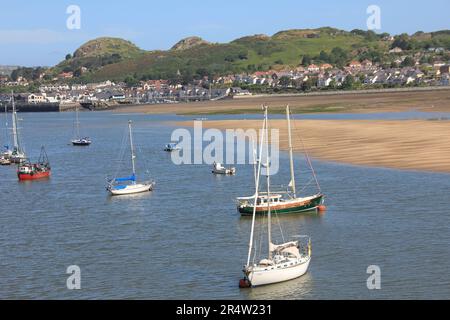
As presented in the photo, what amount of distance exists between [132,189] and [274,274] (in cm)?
2490

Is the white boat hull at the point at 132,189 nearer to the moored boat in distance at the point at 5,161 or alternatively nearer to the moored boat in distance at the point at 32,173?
the moored boat in distance at the point at 32,173

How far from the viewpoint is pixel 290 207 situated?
40.6 meters

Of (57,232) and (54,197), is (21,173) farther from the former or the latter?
(57,232)

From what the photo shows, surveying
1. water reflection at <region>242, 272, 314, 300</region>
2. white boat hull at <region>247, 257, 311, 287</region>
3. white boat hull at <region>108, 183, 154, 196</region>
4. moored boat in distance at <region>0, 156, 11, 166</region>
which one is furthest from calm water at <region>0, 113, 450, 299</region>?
moored boat in distance at <region>0, 156, 11, 166</region>

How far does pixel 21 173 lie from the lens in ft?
200

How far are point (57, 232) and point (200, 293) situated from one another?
13.3 metres

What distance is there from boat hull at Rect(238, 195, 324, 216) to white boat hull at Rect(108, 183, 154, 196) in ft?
39.8

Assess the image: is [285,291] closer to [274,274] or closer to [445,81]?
[274,274]

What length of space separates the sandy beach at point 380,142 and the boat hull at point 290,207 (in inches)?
524

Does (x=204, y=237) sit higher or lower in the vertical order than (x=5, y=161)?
higher

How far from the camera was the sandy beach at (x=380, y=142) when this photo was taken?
56281 millimetres

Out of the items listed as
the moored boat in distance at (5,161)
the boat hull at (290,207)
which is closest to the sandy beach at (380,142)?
the boat hull at (290,207)

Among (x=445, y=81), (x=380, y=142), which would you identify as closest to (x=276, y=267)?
(x=380, y=142)
